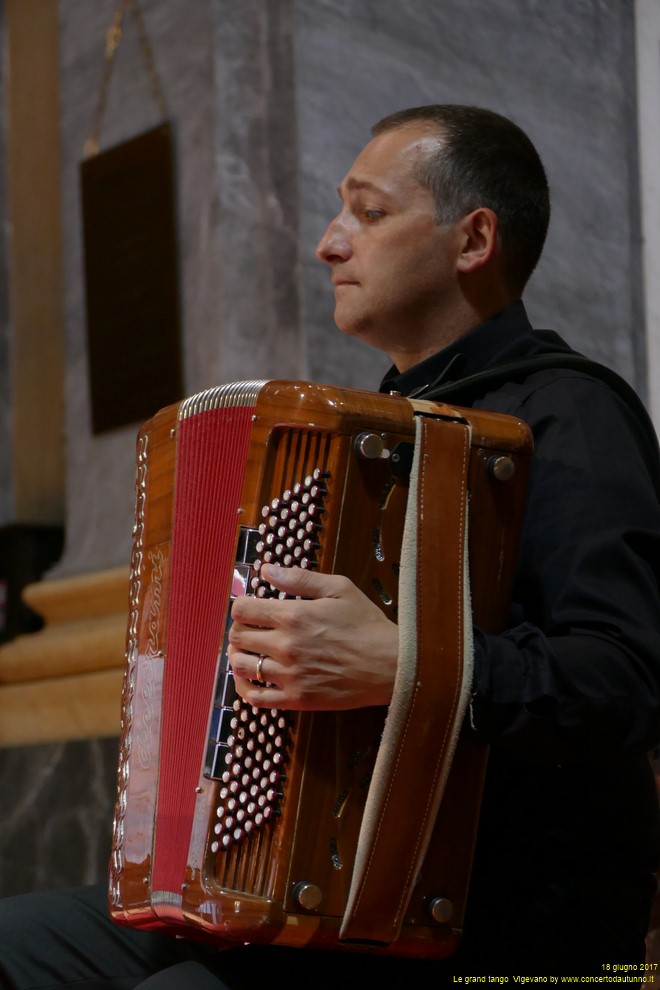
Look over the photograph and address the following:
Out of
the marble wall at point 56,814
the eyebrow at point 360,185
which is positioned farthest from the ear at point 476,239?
the marble wall at point 56,814

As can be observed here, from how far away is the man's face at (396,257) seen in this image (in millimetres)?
1981

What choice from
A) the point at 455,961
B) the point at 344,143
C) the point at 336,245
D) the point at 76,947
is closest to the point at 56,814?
the point at 76,947

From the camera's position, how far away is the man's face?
1.98 m

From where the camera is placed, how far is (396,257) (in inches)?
78.0

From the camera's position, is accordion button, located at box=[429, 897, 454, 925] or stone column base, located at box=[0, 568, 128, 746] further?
stone column base, located at box=[0, 568, 128, 746]

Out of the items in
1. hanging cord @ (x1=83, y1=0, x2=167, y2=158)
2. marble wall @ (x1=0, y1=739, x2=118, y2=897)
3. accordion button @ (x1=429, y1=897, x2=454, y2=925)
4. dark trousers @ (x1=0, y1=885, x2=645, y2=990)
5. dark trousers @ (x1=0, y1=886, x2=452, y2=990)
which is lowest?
marble wall @ (x1=0, y1=739, x2=118, y2=897)

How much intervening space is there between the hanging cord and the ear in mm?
1790

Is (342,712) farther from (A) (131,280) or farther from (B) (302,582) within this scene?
(A) (131,280)

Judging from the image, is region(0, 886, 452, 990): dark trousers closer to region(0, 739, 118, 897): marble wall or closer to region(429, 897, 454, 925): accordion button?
region(429, 897, 454, 925): accordion button

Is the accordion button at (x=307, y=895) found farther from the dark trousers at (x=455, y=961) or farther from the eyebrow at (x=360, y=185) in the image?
the eyebrow at (x=360, y=185)

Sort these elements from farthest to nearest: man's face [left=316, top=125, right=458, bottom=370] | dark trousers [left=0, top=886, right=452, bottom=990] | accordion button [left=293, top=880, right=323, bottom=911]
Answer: man's face [left=316, top=125, right=458, bottom=370] → dark trousers [left=0, top=886, right=452, bottom=990] → accordion button [left=293, top=880, right=323, bottom=911]

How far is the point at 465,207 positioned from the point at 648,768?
2.87ft

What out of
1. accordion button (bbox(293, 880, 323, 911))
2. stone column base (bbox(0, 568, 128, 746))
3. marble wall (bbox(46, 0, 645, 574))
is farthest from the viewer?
stone column base (bbox(0, 568, 128, 746))

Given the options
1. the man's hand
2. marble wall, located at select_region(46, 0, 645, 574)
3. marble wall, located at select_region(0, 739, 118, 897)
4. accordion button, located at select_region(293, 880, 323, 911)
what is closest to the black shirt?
the man's hand
